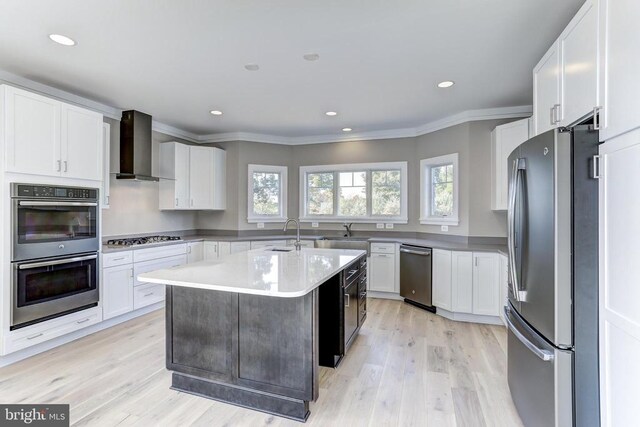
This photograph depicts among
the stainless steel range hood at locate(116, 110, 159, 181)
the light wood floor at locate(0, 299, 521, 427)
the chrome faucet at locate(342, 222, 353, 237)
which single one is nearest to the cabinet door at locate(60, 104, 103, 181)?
the stainless steel range hood at locate(116, 110, 159, 181)

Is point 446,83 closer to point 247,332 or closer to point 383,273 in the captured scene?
point 383,273

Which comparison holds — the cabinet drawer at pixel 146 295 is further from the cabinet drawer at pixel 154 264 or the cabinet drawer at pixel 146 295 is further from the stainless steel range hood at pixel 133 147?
the stainless steel range hood at pixel 133 147

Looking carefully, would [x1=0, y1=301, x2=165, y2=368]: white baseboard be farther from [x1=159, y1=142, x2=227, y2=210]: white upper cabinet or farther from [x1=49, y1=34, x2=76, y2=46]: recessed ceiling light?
[x1=49, y1=34, x2=76, y2=46]: recessed ceiling light

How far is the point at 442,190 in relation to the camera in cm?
480

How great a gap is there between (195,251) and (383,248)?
2.90m

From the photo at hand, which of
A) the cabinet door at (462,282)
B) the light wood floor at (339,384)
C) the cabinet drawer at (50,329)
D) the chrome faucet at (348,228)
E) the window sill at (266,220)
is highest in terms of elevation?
the window sill at (266,220)

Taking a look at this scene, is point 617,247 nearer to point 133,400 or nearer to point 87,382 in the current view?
point 133,400

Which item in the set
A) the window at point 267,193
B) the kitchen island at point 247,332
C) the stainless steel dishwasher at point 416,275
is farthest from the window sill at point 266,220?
the kitchen island at point 247,332

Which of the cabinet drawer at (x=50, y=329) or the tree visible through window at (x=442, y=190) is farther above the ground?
the tree visible through window at (x=442, y=190)

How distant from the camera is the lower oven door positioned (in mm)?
2793

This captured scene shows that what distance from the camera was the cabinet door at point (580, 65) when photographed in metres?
1.56

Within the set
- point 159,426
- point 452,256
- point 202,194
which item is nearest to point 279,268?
point 159,426

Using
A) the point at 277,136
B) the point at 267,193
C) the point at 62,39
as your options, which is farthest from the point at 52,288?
the point at 277,136

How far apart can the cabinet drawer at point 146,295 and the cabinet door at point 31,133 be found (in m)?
1.69
